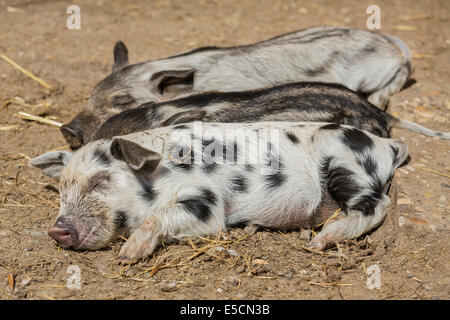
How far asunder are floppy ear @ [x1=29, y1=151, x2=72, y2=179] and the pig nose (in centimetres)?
71

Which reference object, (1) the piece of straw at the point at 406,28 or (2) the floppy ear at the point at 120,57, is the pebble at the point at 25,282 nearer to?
(2) the floppy ear at the point at 120,57

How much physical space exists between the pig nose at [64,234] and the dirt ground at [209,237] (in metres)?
0.08

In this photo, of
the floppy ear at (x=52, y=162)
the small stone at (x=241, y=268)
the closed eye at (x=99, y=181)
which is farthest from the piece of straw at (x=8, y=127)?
the small stone at (x=241, y=268)

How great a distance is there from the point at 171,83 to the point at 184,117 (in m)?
1.11

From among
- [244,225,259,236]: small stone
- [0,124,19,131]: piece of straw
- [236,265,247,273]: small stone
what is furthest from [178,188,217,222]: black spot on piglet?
[0,124,19,131]: piece of straw

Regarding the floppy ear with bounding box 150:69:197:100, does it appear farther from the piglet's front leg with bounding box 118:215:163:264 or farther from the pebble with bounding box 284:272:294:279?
the pebble with bounding box 284:272:294:279

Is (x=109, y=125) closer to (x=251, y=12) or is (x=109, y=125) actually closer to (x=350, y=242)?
(x=350, y=242)

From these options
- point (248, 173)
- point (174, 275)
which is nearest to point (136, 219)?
point (174, 275)

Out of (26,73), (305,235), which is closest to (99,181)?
(305,235)

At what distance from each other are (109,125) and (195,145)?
0.83 metres

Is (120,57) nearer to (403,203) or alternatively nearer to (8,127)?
Answer: (8,127)

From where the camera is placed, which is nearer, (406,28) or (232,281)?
(232,281)

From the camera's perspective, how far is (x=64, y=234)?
12.7 ft

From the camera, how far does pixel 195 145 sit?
4199 mm
